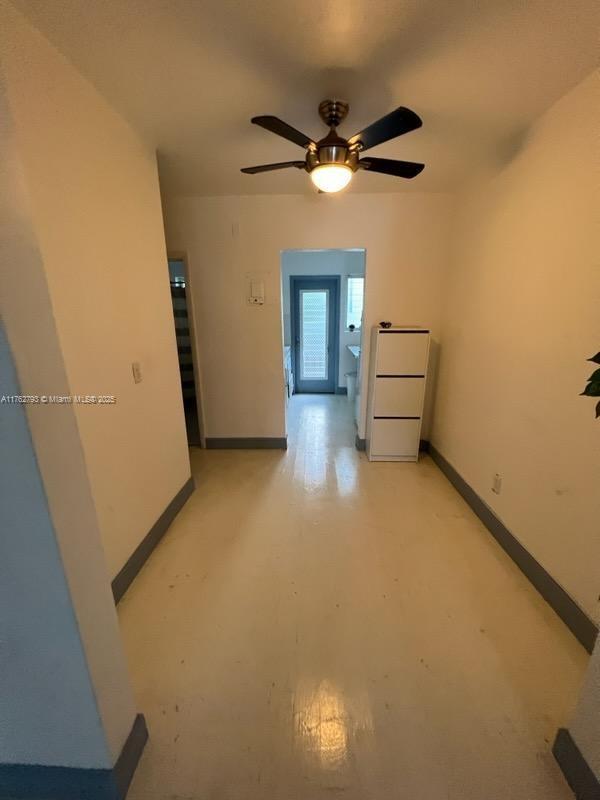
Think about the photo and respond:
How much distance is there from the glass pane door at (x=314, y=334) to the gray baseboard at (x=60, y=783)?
190 inches

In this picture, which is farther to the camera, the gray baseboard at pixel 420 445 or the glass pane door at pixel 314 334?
the glass pane door at pixel 314 334

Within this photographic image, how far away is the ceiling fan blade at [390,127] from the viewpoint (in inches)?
48.9

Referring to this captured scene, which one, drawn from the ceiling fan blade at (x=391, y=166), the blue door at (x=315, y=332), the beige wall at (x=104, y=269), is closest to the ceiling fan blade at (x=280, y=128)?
the ceiling fan blade at (x=391, y=166)

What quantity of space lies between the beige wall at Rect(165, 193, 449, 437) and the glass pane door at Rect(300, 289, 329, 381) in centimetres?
222

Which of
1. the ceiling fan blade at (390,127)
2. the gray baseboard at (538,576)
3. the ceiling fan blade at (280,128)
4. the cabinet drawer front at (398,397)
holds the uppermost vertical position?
the ceiling fan blade at (280,128)

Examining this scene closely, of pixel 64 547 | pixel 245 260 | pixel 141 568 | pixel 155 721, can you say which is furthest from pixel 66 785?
pixel 245 260

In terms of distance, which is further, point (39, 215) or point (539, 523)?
point (539, 523)

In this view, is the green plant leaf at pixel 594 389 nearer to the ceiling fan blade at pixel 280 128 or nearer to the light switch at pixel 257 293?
the ceiling fan blade at pixel 280 128

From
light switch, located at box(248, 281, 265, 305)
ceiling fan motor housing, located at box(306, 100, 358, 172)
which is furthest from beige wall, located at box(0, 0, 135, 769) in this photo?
light switch, located at box(248, 281, 265, 305)

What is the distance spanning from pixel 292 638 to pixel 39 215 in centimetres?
202

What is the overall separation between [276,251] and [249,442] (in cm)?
194

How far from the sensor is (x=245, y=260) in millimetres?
2945

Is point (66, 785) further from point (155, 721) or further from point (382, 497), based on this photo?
point (382, 497)

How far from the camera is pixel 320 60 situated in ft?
4.23
